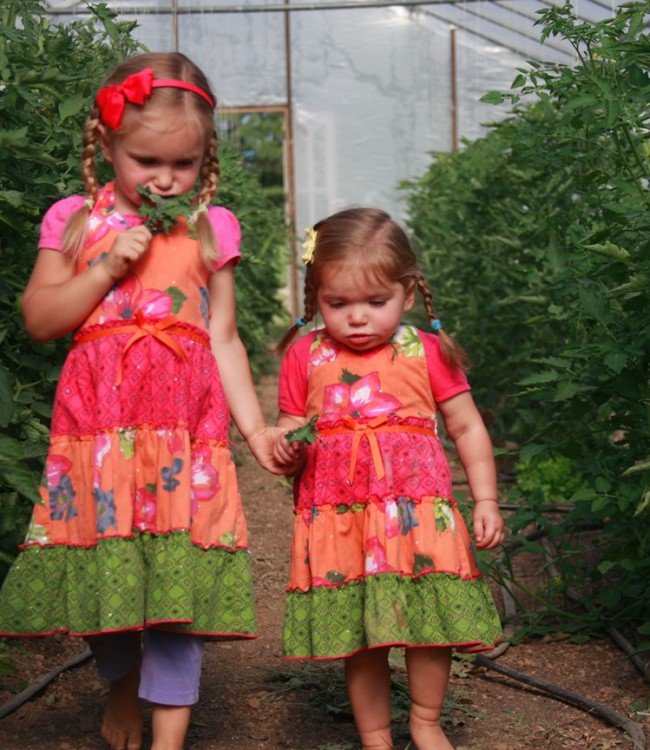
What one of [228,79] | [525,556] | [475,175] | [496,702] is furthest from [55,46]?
[228,79]

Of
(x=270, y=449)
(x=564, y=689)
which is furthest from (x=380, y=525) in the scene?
(x=564, y=689)

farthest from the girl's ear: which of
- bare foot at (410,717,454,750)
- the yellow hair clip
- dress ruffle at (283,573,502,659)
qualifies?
bare foot at (410,717,454,750)

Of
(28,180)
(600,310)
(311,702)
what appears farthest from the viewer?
(600,310)

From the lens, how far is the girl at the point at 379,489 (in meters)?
2.79

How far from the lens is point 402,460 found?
9.34ft

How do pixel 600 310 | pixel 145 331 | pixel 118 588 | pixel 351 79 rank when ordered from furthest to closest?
pixel 351 79 → pixel 600 310 → pixel 145 331 → pixel 118 588

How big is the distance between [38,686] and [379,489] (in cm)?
119

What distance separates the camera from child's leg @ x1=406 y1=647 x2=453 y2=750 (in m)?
2.84

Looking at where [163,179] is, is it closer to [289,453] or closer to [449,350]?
[289,453]

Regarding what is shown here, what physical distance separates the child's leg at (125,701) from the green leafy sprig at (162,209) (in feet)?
2.92

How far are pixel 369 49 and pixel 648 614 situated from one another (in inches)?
499

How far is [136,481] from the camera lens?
2668 millimetres

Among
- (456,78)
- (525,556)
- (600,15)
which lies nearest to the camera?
(525,556)

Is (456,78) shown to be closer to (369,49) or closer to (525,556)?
(369,49)
